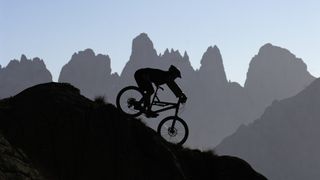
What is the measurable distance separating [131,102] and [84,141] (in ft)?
11.4

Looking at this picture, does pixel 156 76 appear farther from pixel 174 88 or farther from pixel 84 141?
pixel 84 141

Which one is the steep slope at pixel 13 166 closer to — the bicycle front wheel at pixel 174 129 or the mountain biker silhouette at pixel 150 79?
the mountain biker silhouette at pixel 150 79

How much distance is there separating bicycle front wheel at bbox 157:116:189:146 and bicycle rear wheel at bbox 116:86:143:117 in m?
1.02

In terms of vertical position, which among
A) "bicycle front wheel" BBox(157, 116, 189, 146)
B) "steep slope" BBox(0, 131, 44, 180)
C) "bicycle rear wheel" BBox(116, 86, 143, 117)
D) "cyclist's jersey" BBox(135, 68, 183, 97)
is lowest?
"steep slope" BBox(0, 131, 44, 180)

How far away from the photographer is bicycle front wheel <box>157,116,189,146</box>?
60.8 ft

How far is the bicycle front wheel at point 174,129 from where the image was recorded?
730 inches

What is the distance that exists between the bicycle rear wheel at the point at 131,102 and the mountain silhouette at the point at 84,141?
3.60 feet

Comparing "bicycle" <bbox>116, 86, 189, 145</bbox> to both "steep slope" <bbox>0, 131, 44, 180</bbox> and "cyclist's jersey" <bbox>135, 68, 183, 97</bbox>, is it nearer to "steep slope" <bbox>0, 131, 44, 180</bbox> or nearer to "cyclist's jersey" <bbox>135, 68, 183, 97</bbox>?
"cyclist's jersey" <bbox>135, 68, 183, 97</bbox>

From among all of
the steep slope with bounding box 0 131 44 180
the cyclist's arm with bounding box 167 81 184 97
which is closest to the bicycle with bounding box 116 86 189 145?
the cyclist's arm with bounding box 167 81 184 97

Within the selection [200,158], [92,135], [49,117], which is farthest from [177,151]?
[49,117]

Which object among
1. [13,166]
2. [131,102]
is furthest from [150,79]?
[13,166]

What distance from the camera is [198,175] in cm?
1745

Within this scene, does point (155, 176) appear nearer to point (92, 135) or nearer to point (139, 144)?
point (139, 144)

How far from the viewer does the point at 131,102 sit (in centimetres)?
1867
